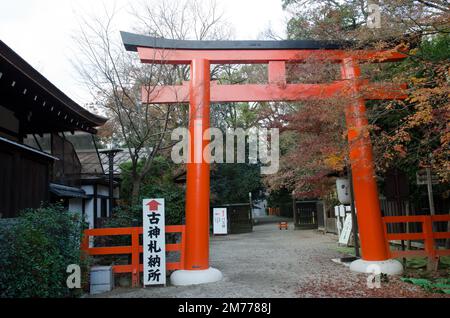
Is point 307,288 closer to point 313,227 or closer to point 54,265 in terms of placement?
point 54,265

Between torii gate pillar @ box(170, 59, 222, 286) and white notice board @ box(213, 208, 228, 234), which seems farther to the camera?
white notice board @ box(213, 208, 228, 234)

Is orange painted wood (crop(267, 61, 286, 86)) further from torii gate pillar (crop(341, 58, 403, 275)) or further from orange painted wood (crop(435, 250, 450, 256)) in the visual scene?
orange painted wood (crop(435, 250, 450, 256))

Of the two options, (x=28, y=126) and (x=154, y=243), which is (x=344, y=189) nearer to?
(x=154, y=243)

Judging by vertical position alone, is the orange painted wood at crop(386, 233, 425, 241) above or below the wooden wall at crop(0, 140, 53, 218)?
below

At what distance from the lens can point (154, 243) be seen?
743cm

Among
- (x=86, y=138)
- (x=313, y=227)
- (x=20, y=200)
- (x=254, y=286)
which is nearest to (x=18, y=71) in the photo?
(x=20, y=200)

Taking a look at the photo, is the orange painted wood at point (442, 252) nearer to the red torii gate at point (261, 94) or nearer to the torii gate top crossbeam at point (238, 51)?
the red torii gate at point (261, 94)

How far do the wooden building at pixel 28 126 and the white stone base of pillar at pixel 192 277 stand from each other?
3265mm

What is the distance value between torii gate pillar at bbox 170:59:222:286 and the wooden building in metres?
2.88

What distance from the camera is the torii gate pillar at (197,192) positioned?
24.8 ft

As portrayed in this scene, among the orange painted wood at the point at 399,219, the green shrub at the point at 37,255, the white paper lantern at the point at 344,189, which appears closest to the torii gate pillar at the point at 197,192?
the green shrub at the point at 37,255

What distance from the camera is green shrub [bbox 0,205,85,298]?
4762 mm

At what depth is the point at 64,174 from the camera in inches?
460

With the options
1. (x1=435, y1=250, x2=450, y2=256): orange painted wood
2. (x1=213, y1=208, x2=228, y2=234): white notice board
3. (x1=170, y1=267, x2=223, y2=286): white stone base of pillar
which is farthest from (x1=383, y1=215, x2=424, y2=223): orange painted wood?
(x1=213, y1=208, x2=228, y2=234): white notice board
